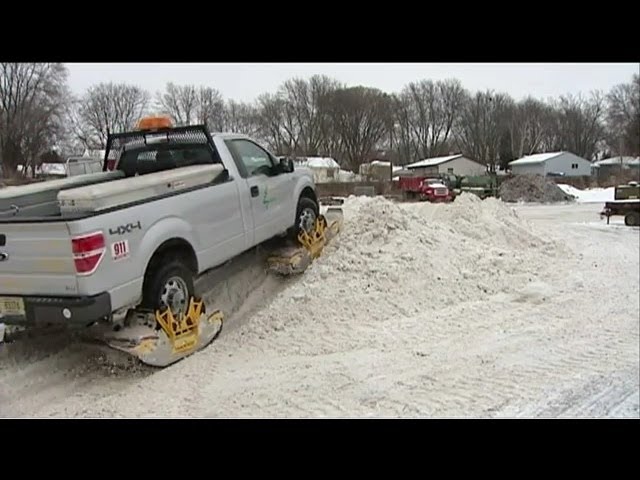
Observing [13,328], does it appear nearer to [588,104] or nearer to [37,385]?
[37,385]

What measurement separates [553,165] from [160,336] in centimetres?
6332

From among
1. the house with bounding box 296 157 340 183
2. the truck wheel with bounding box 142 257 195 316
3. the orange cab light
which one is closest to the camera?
the truck wheel with bounding box 142 257 195 316

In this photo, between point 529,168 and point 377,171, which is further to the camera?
point 529,168

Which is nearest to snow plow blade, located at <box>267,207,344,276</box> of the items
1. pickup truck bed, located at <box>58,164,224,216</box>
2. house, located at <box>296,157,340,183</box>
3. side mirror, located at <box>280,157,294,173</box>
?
side mirror, located at <box>280,157,294,173</box>

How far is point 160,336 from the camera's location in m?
4.66

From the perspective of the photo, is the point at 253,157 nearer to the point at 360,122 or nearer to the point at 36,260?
the point at 36,260

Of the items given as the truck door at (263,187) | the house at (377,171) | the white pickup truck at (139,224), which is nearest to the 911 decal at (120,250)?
the white pickup truck at (139,224)

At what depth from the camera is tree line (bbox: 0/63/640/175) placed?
107 feet

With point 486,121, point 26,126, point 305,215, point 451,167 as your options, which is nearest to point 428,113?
point 486,121

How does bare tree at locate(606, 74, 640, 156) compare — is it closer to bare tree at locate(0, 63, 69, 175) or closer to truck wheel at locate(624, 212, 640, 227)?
truck wheel at locate(624, 212, 640, 227)

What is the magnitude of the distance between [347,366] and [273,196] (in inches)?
107

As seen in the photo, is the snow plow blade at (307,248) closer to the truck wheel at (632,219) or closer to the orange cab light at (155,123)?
the orange cab light at (155,123)

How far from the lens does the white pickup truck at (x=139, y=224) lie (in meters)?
4.10

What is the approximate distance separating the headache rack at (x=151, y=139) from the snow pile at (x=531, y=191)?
108 feet
